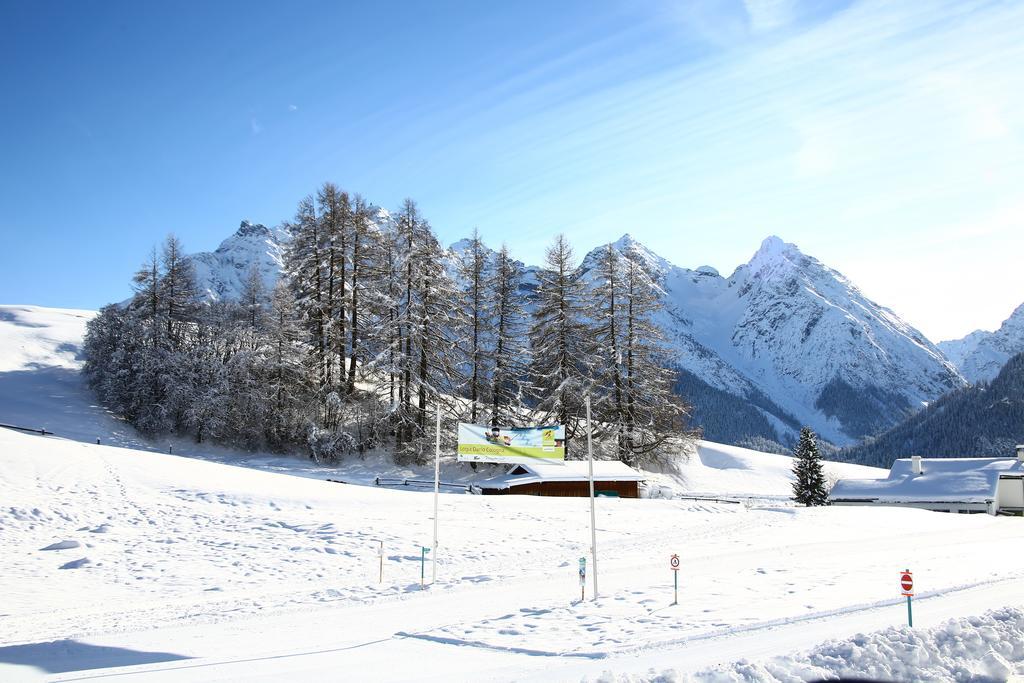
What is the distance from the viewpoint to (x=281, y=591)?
21.9m

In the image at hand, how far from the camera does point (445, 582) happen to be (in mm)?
22688

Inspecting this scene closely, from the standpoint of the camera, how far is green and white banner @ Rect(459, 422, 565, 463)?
103ft

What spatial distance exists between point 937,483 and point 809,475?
410 inches

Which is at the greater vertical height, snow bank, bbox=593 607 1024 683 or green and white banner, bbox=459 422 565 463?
green and white banner, bbox=459 422 565 463

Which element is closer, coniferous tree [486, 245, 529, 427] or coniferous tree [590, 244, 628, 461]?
coniferous tree [486, 245, 529, 427]

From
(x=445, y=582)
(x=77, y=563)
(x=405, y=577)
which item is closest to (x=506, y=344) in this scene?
(x=405, y=577)

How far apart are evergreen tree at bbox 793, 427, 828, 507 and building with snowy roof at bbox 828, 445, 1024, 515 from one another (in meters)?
3.48

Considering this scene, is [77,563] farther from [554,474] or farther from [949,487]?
[949,487]

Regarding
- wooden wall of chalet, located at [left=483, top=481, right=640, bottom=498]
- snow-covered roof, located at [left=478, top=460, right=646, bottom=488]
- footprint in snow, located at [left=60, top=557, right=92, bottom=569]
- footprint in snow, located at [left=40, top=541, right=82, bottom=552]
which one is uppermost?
snow-covered roof, located at [left=478, top=460, right=646, bottom=488]

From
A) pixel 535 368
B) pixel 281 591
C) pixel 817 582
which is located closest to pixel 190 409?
pixel 535 368

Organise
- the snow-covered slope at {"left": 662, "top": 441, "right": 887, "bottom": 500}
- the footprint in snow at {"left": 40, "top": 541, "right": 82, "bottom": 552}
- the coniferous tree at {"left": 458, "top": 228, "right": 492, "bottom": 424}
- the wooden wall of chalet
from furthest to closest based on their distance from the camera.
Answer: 1. the snow-covered slope at {"left": 662, "top": 441, "right": 887, "bottom": 500}
2. the coniferous tree at {"left": 458, "top": 228, "right": 492, "bottom": 424}
3. the wooden wall of chalet
4. the footprint in snow at {"left": 40, "top": 541, "right": 82, "bottom": 552}

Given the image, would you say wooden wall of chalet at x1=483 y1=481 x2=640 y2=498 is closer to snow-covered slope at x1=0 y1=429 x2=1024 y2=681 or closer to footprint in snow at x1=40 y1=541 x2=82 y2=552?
snow-covered slope at x1=0 y1=429 x2=1024 y2=681

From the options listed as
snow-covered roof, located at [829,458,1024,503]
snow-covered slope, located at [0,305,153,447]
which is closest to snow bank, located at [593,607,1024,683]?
snow-covered slope, located at [0,305,153,447]

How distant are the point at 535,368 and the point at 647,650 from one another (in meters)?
37.1
